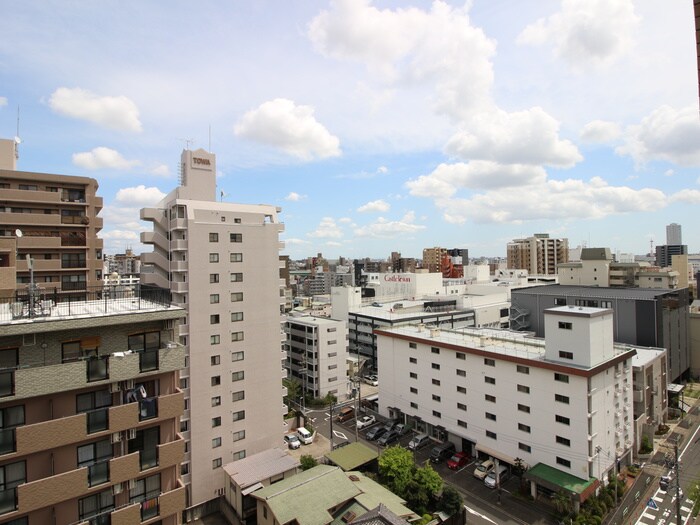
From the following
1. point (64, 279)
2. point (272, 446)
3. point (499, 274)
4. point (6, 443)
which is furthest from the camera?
point (499, 274)

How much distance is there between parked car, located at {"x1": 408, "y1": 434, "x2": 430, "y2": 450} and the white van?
10582mm

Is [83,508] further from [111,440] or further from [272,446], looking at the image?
[272,446]

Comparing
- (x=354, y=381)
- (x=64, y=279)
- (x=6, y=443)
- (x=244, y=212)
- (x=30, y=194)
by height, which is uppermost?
(x=30, y=194)

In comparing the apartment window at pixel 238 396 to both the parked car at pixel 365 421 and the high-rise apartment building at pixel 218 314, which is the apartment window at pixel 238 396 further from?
the parked car at pixel 365 421

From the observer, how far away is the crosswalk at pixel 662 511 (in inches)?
1102

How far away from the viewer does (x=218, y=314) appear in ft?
105

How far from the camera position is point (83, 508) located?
15.4 meters

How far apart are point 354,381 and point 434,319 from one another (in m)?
22.2

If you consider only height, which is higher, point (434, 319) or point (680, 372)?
point (434, 319)

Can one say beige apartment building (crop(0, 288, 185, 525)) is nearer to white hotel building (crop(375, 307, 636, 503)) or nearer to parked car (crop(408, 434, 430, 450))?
parked car (crop(408, 434, 430, 450))

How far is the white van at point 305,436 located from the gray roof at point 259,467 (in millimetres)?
8464

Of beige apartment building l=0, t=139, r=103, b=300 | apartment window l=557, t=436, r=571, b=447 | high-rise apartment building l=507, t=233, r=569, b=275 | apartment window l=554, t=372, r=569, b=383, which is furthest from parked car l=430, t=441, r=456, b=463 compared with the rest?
high-rise apartment building l=507, t=233, r=569, b=275

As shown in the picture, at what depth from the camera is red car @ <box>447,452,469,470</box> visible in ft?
117

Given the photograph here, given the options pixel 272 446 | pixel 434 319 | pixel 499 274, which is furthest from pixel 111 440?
pixel 499 274
